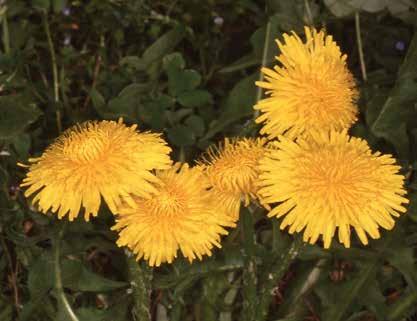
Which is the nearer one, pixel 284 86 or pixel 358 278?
pixel 284 86

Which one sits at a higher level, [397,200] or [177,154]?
[177,154]

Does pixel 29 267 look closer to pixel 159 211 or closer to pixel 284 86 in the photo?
pixel 159 211

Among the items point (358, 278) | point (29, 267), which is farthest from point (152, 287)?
point (358, 278)

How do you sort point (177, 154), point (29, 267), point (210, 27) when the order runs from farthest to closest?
point (210, 27)
point (177, 154)
point (29, 267)

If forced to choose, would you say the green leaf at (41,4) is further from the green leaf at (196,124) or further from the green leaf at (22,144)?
the green leaf at (196,124)

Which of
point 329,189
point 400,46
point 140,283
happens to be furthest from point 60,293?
point 400,46

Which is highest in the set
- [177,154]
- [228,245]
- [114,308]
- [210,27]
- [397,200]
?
[210,27]

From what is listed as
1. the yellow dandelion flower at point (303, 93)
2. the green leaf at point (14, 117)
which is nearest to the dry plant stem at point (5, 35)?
the green leaf at point (14, 117)
